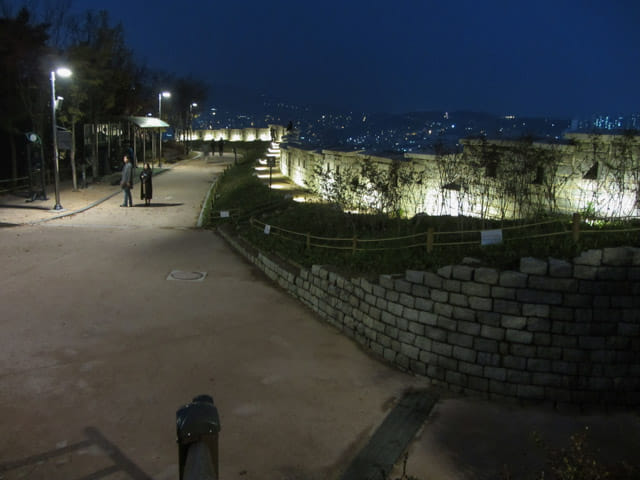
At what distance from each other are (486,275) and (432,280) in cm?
94

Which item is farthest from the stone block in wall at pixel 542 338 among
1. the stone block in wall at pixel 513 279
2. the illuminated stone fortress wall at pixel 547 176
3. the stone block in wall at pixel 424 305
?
the illuminated stone fortress wall at pixel 547 176

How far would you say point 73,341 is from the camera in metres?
10.2

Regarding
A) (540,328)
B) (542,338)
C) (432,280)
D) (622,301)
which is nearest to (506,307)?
(540,328)

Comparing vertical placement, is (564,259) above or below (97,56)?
A: below

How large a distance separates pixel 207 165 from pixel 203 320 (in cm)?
3439

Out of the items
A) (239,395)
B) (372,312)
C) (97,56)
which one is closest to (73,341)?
(239,395)

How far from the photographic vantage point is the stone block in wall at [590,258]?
29.1 ft

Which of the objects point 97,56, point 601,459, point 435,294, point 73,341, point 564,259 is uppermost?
point 97,56

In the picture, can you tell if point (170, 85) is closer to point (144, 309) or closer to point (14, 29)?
point (14, 29)

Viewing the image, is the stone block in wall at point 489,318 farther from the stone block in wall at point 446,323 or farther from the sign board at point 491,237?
the sign board at point 491,237

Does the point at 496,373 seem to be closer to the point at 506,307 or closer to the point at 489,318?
the point at 489,318

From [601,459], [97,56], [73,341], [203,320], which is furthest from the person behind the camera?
[97,56]

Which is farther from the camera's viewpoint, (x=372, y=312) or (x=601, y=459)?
(x=372, y=312)

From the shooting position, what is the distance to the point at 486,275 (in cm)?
920
